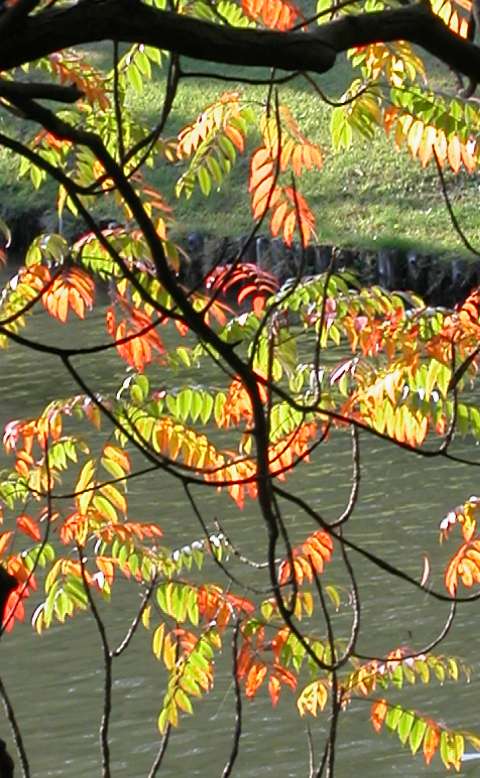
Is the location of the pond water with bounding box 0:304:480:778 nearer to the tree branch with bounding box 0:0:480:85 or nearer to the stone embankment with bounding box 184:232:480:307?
the stone embankment with bounding box 184:232:480:307

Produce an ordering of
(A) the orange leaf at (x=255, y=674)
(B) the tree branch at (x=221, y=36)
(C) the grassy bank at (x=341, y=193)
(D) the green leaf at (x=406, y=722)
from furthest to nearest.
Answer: (C) the grassy bank at (x=341, y=193)
(A) the orange leaf at (x=255, y=674)
(D) the green leaf at (x=406, y=722)
(B) the tree branch at (x=221, y=36)

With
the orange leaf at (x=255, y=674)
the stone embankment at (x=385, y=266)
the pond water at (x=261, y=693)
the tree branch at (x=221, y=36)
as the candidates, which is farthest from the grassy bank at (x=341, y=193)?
the tree branch at (x=221, y=36)

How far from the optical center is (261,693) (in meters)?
9.07

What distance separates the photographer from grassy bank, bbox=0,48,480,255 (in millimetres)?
20484

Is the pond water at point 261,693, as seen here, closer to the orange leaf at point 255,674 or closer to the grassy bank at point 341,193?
the orange leaf at point 255,674

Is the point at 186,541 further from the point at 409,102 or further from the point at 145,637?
the point at 409,102

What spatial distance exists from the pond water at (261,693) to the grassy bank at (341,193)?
22.4ft

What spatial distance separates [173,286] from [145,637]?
791cm

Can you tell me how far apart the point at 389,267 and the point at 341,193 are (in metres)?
3.67

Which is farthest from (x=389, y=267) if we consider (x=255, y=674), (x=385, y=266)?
(x=255, y=674)

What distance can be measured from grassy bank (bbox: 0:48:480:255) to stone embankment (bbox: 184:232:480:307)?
302mm

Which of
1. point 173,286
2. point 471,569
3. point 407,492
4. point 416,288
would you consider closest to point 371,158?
point 416,288

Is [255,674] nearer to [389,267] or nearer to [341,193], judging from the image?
[389,267]

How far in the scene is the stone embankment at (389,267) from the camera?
1830 cm
